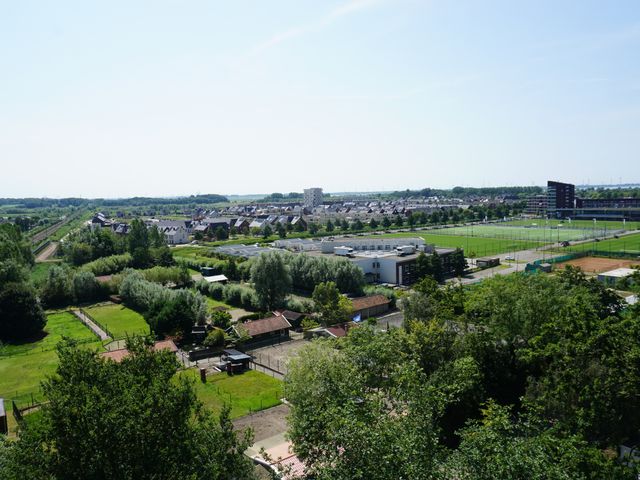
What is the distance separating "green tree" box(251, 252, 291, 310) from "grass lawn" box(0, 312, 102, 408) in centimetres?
1272

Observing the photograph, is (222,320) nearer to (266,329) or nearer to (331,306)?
(266,329)

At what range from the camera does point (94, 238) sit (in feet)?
212

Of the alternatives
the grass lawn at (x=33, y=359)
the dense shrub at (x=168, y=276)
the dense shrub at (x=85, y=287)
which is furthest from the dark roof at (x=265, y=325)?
the dense shrub at (x=85, y=287)

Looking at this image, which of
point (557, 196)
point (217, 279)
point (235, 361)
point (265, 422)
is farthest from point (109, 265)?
point (557, 196)

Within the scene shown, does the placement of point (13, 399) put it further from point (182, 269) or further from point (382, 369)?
point (182, 269)

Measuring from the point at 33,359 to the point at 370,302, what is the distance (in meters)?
24.5

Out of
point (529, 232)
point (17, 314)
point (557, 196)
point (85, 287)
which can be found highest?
point (557, 196)

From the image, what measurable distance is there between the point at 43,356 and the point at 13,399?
282 inches

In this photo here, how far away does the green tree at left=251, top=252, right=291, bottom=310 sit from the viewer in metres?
39.2

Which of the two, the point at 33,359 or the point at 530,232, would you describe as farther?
the point at 530,232

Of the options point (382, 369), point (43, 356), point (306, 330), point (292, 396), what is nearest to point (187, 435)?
point (292, 396)

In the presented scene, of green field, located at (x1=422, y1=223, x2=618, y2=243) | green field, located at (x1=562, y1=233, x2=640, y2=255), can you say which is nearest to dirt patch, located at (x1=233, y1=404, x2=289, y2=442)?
green field, located at (x1=562, y1=233, x2=640, y2=255)

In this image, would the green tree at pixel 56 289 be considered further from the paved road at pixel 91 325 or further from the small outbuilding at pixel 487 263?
the small outbuilding at pixel 487 263

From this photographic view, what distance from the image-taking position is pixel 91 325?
125ft
